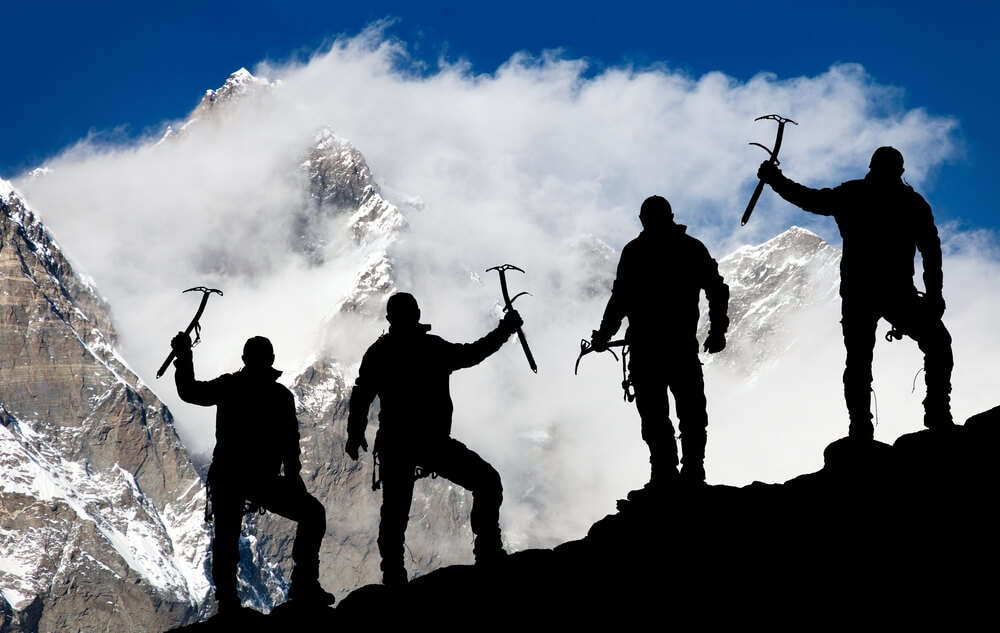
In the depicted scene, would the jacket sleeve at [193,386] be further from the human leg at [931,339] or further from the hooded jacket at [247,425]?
the human leg at [931,339]

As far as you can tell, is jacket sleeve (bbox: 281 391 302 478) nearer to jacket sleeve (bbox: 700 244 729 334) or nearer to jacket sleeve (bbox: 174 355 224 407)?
jacket sleeve (bbox: 174 355 224 407)

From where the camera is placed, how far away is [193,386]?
1384 cm

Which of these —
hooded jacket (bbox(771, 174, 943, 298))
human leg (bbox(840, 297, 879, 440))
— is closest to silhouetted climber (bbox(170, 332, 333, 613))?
human leg (bbox(840, 297, 879, 440))

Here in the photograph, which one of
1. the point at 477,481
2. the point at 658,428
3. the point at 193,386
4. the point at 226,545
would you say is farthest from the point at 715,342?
the point at 226,545

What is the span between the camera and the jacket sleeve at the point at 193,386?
1382 cm

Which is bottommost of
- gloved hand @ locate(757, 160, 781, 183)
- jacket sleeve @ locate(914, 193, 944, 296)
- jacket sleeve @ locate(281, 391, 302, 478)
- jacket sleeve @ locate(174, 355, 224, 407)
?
jacket sleeve @ locate(281, 391, 302, 478)

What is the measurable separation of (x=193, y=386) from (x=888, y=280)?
787 centimetres

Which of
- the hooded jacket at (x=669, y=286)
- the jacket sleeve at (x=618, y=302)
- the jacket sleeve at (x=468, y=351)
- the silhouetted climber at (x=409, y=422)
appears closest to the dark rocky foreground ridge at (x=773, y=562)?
the silhouetted climber at (x=409, y=422)

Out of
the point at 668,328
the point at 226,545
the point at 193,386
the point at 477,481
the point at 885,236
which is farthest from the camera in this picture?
the point at 885,236

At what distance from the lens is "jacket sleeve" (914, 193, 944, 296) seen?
14227 millimetres

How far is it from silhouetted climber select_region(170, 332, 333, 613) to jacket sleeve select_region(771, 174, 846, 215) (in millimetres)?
6262

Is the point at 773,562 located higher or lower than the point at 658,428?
lower

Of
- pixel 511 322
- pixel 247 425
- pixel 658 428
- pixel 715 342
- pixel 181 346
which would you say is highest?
pixel 511 322

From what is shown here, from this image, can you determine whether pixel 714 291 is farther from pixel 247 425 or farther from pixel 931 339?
pixel 247 425
